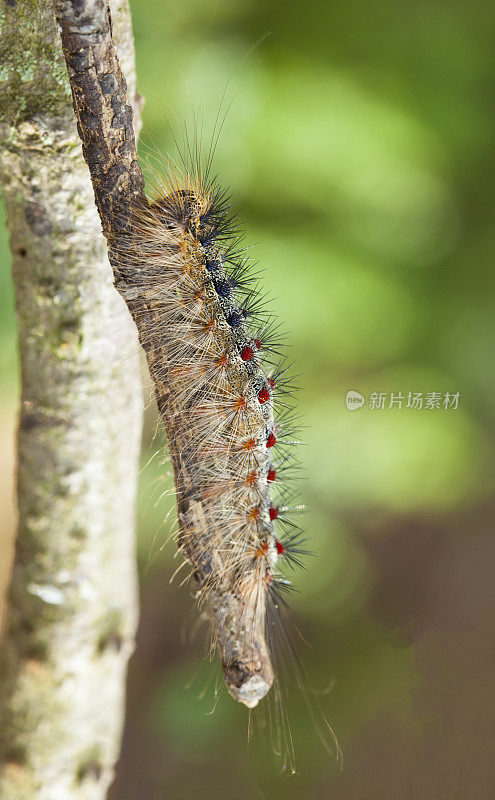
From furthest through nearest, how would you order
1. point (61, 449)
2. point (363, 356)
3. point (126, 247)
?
point (363, 356) < point (61, 449) < point (126, 247)

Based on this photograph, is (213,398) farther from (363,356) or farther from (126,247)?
(363,356)

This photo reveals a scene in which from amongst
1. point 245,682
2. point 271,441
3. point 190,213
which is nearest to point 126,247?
point 190,213

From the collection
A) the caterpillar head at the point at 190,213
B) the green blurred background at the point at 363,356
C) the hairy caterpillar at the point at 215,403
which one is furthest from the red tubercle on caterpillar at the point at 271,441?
the green blurred background at the point at 363,356

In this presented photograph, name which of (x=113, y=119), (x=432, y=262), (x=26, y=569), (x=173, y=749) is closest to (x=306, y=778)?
(x=173, y=749)

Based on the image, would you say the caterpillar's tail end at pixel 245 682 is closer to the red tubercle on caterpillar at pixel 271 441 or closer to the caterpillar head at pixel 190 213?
the red tubercle on caterpillar at pixel 271 441

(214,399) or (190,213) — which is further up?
(190,213)
